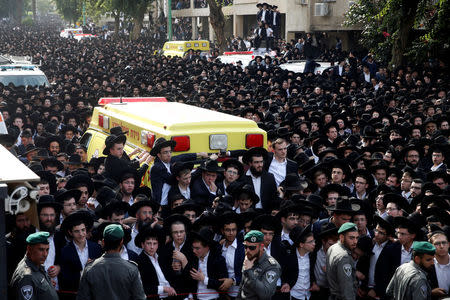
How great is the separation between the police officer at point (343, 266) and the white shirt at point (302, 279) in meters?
0.42

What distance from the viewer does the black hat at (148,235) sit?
732 centimetres

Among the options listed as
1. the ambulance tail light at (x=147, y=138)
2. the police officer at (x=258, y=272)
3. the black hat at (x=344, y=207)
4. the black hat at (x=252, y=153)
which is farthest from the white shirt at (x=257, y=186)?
the police officer at (x=258, y=272)

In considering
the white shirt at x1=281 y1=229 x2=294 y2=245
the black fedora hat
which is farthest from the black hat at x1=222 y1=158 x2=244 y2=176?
the white shirt at x1=281 y1=229 x2=294 y2=245

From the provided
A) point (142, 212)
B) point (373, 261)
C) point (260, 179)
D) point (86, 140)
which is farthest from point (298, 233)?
point (86, 140)

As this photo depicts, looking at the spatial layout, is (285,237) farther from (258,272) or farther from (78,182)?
(78,182)

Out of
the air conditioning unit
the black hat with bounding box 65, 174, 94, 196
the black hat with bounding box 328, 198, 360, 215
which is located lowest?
the black hat with bounding box 328, 198, 360, 215

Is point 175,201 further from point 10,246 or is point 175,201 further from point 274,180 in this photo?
point 10,246

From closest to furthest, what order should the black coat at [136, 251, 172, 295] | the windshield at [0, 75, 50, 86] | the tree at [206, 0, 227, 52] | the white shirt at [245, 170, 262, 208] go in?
the black coat at [136, 251, 172, 295]
the white shirt at [245, 170, 262, 208]
the windshield at [0, 75, 50, 86]
the tree at [206, 0, 227, 52]

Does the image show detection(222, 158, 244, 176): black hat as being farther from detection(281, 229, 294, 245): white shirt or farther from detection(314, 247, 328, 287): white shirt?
detection(314, 247, 328, 287): white shirt

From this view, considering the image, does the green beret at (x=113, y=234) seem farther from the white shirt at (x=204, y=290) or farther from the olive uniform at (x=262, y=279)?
the white shirt at (x=204, y=290)

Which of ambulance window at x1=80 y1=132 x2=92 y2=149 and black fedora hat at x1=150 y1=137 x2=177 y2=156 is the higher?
A: black fedora hat at x1=150 y1=137 x2=177 y2=156

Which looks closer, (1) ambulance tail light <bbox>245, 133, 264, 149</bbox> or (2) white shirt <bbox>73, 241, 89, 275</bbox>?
(2) white shirt <bbox>73, 241, 89, 275</bbox>

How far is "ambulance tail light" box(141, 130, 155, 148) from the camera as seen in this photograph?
391 inches

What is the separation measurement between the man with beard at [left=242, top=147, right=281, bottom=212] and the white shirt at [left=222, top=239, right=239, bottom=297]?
227 cm
